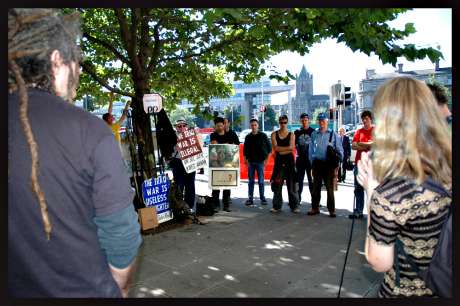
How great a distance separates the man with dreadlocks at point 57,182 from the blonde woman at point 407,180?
992 millimetres

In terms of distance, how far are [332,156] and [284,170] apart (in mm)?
1113

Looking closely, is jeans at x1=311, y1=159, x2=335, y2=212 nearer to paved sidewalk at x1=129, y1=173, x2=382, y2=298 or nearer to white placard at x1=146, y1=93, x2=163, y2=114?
paved sidewalk at x1=129, y1=173, x2=382, y2=298

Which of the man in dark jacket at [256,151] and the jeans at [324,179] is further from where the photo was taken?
the man in dark jacket at [256,151]

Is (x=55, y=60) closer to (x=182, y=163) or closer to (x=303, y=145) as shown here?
(x=182, y=163)

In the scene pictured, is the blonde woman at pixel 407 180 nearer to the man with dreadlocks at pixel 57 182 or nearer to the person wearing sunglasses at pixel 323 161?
the man with dreadlocks at pixel 57 182

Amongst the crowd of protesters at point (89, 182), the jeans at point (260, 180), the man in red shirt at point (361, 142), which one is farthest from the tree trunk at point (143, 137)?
the crowd of protesters at point (89, 182)

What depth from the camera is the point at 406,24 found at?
3904 millimetres

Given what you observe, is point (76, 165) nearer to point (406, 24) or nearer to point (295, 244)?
point (406, 24)

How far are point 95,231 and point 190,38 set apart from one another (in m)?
6.63

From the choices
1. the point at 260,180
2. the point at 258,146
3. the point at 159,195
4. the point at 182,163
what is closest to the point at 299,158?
the point at 258,146

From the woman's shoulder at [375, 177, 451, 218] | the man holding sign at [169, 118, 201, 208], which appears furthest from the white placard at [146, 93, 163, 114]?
the woman's shoulder at [375, 177, 451, 218]

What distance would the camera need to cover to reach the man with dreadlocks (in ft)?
4.60

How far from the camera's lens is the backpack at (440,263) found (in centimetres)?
157
